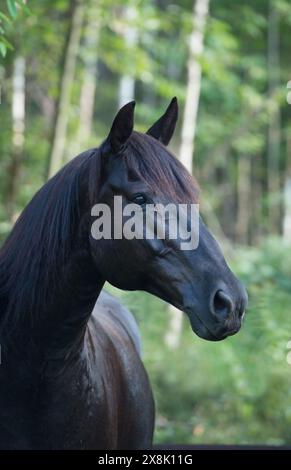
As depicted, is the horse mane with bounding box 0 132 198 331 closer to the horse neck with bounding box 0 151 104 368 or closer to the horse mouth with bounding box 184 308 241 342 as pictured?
the horse neck with bounding box 0 151 104 368

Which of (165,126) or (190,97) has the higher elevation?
(190,97)

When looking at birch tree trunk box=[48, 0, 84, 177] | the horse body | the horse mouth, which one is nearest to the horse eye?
the horse mouth

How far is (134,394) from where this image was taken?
3.64 meters

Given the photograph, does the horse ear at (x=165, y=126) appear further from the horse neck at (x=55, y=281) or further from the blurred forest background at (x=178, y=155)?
the blurred forest background at (x=178, y=155)

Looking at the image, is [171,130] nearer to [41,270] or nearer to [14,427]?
[41,270]

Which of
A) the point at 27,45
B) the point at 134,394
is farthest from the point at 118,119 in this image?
the point at 27,45

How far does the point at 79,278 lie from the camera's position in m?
2.85

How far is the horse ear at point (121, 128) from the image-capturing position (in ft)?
8.86

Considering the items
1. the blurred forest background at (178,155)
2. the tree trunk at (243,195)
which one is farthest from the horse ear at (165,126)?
the tree trunk at (243,195)

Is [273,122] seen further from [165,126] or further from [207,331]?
[207,331]

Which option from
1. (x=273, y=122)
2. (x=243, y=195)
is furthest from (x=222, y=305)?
(x=243, y=195)

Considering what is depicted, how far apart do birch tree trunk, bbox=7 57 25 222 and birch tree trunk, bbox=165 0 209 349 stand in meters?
1.95

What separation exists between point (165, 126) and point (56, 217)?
1.85 feet
